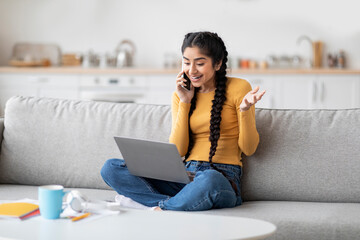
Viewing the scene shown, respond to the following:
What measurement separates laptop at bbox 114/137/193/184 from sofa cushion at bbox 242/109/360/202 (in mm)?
392

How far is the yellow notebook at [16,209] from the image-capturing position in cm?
166

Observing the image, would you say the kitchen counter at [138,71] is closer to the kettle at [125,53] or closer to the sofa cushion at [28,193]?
the kettle at [125,53]

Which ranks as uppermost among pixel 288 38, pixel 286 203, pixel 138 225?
pixel 288 38

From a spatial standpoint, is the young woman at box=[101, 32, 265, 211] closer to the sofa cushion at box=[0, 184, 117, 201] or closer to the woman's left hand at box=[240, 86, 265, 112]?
the woman's left hand at box=[240, 86, 265, 112]

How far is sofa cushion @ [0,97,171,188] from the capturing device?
8.63 ft

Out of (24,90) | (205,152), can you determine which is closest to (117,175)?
(205,152)

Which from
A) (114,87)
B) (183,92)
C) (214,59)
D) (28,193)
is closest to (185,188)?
(183,92)

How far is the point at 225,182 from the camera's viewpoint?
2.13 metres

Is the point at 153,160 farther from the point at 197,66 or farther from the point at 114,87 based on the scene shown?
the point at 114,87

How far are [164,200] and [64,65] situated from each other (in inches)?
155

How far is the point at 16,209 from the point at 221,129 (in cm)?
100

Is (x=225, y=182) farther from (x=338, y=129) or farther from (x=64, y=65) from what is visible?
(x=64, y=65)

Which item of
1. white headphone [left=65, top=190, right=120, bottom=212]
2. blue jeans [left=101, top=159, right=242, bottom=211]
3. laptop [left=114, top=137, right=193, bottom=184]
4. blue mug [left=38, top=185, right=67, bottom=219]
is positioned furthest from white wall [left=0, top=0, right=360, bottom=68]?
blue mug [left=38, top=185, right=67, bottom=219]

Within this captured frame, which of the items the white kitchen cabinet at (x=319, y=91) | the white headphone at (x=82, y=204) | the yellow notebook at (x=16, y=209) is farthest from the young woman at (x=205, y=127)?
the white kitchen cabinet at (x=319, y=91)
